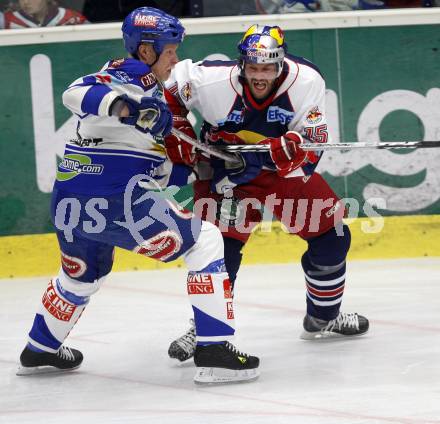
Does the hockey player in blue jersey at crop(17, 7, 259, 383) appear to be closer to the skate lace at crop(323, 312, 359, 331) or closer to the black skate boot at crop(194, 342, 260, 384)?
the black skate boot at crop(194, 342, 260, 384)

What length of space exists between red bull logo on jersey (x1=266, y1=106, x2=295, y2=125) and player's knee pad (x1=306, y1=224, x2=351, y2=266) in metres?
0.44

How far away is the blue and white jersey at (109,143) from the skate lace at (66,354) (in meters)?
0.62

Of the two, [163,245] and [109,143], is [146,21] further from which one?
[163,245]

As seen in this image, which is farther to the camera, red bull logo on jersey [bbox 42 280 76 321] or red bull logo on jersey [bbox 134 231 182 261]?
red bull logo on jersey [bbox 42 280 76 321]

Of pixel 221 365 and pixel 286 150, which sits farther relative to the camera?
pixel 286 150

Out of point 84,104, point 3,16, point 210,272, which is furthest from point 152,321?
point 3,16

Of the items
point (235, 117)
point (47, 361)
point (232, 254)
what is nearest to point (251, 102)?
point (235, 117)

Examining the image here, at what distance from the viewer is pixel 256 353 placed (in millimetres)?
4305

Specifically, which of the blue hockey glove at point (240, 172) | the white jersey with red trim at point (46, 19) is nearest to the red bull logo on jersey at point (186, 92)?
the blue hockey glove at point (240, 172)

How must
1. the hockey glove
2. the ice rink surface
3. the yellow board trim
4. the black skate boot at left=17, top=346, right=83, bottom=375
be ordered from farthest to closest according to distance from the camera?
1. the yellow board trim
2. the black skate boot at left=17, top=346, right=83, bottom=375
3. the hockey glove
4. the ice rink surface

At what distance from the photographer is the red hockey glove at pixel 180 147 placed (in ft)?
13.7

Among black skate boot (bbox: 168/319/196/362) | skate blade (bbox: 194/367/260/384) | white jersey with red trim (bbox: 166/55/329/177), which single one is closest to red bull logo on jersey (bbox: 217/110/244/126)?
white jersey with red trim (bbox: 166/55/329/177)

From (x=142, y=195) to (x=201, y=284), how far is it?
0.32 m

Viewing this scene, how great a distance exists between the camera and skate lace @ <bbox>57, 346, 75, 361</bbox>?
411 cm
